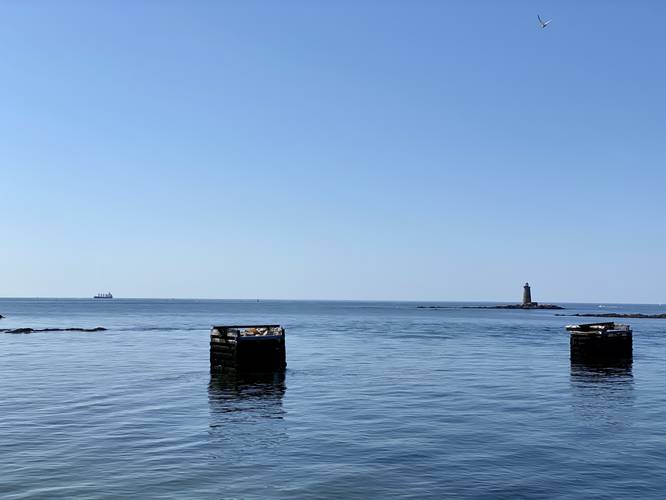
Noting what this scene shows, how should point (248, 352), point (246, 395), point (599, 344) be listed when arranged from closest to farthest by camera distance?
point (246, 395), point (248, 352), point (599, 344)

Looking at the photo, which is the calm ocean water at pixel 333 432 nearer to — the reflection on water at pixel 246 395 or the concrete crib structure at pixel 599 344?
the reflection on water at pixel 246 395

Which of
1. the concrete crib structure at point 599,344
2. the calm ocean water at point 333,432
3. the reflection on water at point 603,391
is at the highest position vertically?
the concrete crib structure at point 599,344

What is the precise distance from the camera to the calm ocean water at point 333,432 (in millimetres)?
16875

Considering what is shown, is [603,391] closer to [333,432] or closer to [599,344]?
[599,344]

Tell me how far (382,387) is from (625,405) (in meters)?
12.0

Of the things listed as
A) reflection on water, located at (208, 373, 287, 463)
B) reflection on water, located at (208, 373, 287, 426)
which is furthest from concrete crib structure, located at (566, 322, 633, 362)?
reflection on water, located at (208, 373, 287, 463)

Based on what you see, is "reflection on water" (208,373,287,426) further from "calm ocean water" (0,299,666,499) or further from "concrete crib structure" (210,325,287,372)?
"concrete crib structure" (210,325,287,372)

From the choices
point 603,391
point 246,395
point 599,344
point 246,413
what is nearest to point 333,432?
point 246,413

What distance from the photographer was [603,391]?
114 ft

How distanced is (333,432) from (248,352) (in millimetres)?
19318

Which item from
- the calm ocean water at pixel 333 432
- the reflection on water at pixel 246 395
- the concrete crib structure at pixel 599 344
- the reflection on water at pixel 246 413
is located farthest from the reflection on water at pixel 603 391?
the reflection on water at pixel 246 395

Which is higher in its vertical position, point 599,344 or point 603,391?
point 599,344

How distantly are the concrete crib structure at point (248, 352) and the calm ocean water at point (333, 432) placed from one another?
5.33 ft

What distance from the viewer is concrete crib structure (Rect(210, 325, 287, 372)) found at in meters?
41.4
